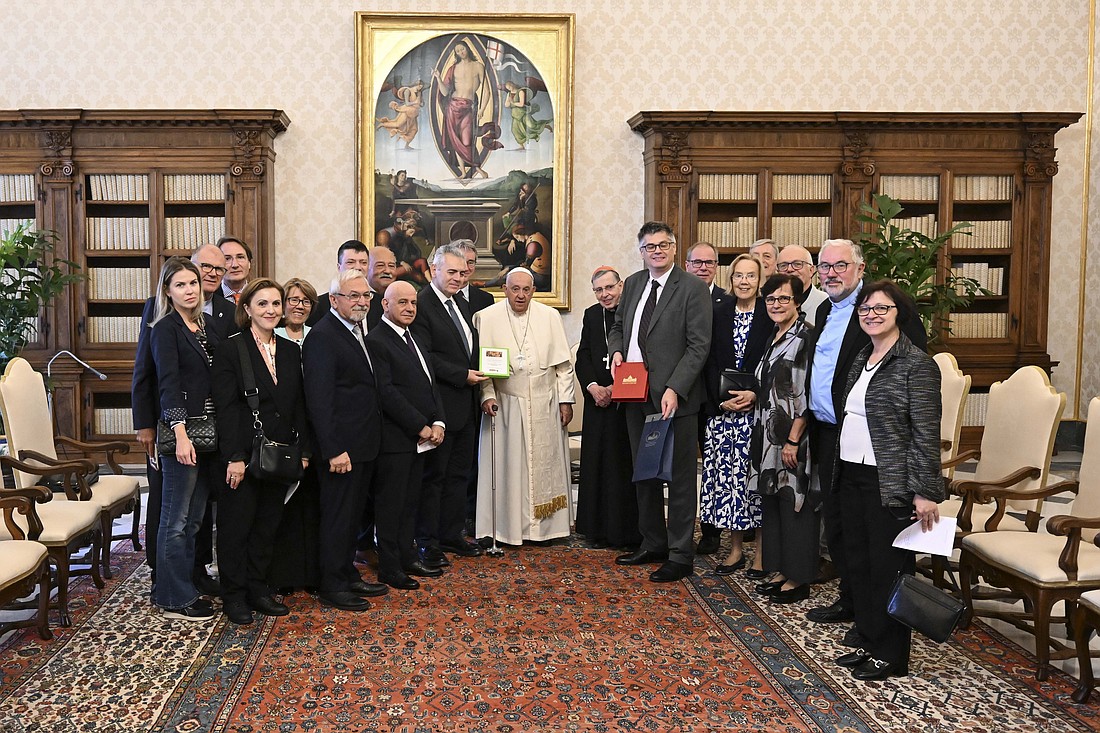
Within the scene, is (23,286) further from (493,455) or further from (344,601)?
(344,601)

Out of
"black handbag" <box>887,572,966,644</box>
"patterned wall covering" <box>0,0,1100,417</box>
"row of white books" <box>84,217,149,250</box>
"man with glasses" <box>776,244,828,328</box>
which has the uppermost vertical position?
"patterned wall covering" <box>0,0,1100,417</box>

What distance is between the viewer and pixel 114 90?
8562 millimetres

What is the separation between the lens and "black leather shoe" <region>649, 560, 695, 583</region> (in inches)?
201

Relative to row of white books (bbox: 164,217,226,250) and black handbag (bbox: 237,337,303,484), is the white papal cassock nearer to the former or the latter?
black handbag (bbox: 237,337,303,484)

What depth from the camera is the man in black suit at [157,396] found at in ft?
14.2

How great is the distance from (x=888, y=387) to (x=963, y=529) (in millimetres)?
1310

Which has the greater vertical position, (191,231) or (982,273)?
(191,231)

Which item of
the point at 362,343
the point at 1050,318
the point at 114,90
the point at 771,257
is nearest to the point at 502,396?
the point at 362,343

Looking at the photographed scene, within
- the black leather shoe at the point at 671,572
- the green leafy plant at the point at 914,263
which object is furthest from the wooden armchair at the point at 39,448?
the green leafy plant at the point at 914,263

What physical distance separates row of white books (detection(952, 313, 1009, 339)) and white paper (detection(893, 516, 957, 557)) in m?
5.78

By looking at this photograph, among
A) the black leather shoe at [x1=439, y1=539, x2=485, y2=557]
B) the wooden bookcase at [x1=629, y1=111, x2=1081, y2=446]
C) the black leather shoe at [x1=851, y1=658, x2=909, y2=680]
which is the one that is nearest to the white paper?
the black leather shoe at [x1=851, y1=658, x2=909, y2=680]

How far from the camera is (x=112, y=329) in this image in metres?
8.37

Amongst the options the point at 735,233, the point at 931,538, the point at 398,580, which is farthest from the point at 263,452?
the point at 735,233

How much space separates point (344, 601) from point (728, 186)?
5.43m
